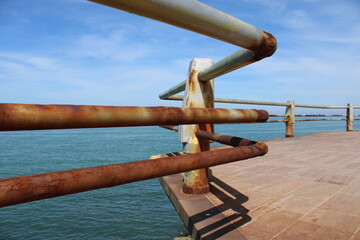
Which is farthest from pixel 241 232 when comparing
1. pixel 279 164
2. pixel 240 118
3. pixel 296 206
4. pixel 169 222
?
pixel 169 222

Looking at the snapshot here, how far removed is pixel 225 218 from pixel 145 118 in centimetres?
139

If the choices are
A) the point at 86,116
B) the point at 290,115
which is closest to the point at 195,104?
the point at 86,116

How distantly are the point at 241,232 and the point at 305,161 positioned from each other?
9.99ft

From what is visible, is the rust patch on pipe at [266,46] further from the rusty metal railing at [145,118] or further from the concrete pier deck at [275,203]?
the concrete pier deck at [275,203]

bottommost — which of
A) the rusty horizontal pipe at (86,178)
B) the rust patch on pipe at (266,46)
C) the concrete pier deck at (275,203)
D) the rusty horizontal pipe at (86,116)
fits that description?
the concrete pier deck at (275,203)

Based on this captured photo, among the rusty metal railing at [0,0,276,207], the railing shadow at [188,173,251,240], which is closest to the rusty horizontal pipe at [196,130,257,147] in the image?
the rusty metal railing at [0,0,276,207]

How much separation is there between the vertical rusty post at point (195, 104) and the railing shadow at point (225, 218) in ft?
0.82

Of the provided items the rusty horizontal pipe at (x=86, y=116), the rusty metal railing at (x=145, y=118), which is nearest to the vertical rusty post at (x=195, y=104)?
the rusty metal railing at (x=145, y=118)

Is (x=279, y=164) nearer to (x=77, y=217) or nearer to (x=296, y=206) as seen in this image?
(x=296, y=206)

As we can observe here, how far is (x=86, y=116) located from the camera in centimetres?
77

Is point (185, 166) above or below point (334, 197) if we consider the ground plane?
above

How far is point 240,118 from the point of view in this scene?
1.25 m

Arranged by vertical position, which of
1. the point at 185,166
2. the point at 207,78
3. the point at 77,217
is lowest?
the point at 77,217

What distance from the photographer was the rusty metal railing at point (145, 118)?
68cm
